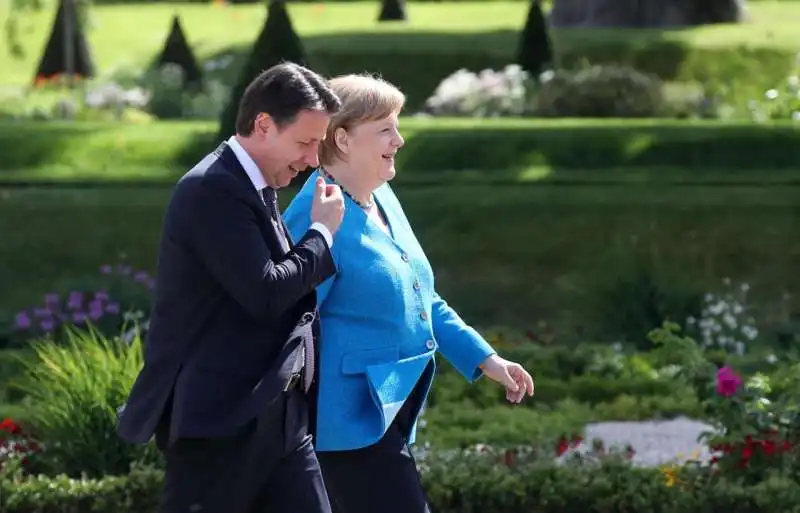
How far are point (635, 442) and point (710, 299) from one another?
2721mm

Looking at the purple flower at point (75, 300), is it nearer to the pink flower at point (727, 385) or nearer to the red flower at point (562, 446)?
the red flower at point (562, 446)

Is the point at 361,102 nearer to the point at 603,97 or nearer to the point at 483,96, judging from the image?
the point at 603,97

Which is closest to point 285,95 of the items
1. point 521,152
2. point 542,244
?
point 542,244

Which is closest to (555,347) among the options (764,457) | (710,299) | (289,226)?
(710,299)

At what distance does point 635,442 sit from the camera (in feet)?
26.9

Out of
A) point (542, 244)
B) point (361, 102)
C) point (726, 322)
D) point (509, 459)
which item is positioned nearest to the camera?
point (361, 102)

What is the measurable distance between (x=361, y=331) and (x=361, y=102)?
581 millimetres

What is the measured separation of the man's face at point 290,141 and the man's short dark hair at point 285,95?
0.02 m

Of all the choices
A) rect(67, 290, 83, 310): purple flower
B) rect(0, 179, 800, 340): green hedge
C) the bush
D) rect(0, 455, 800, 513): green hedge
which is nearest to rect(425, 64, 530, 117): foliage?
the bush

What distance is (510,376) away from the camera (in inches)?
178

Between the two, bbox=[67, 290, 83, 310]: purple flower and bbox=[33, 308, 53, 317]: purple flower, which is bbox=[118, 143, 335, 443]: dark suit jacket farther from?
bbox=[33, 308, 53, 317]: purple flower

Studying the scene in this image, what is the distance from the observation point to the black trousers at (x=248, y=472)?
12.9 feet

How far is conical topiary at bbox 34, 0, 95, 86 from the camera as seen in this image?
24953mm

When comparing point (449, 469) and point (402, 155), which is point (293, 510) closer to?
point (449, 469)
